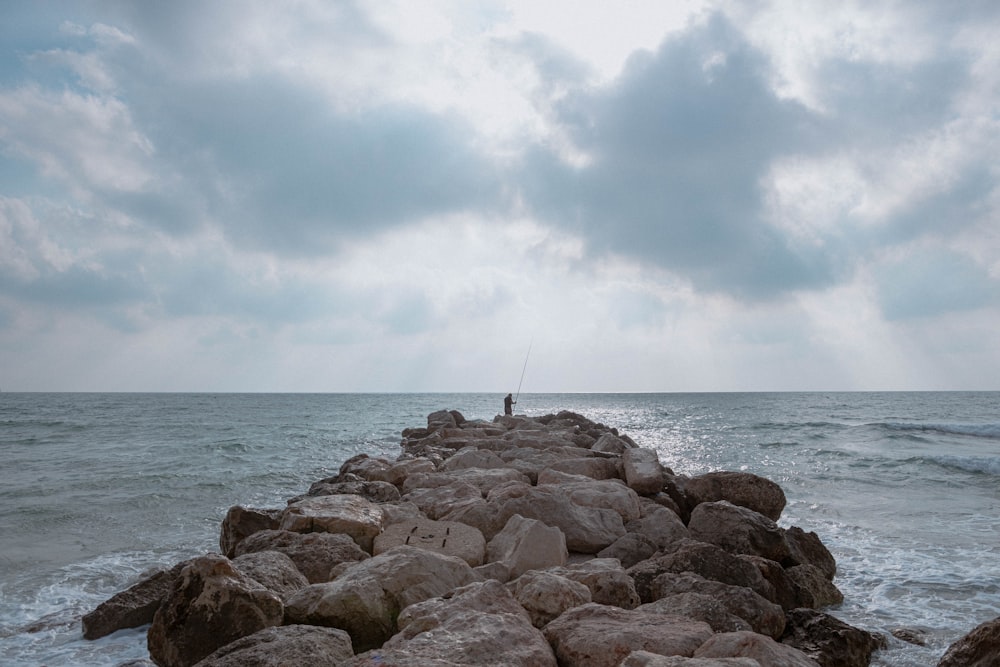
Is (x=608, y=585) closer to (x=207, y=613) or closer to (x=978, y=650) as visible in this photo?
(x=978, y=650)

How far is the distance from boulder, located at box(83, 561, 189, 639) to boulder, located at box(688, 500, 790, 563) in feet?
13.6

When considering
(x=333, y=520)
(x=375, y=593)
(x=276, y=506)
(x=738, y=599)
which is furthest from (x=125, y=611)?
(x=276, y=506)

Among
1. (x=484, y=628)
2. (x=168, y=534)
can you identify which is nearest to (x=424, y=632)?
(x=484, y=628)

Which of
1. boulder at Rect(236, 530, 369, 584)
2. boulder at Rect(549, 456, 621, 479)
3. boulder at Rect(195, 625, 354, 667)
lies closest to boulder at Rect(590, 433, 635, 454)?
boulder at Rect(549, 456, 621, 479)

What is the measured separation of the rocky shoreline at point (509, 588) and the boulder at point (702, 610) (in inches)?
0.4

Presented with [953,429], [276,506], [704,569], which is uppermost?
[704,569]

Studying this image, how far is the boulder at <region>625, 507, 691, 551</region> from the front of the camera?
17.5ft

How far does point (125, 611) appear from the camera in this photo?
456 centimetres

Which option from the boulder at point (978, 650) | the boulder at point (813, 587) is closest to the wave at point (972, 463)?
the boulder at point (813, 587)

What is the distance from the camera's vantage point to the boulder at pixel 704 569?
4.17 metres

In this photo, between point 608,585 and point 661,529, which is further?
point 661,529

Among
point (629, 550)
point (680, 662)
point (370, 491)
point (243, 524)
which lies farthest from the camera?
point (370, 491)

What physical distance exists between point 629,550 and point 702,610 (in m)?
1.61

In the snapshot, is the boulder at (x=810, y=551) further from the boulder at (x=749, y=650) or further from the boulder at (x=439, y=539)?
the boulder at (x=749, y=650)
